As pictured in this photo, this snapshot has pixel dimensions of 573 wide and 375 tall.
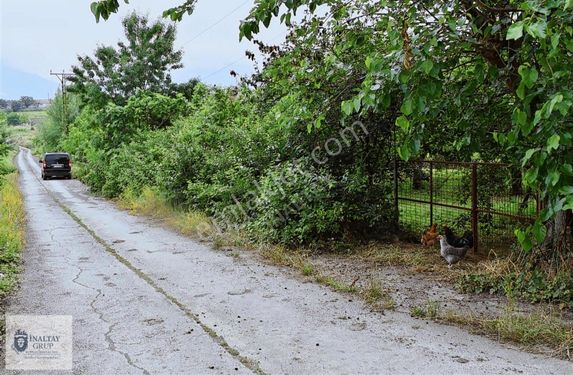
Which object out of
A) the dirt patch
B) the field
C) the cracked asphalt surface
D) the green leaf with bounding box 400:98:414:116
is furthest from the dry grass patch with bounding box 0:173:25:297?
the field

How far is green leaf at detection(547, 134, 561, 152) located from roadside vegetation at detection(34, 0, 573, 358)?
0.05ft

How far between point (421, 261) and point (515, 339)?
2724 millimetres

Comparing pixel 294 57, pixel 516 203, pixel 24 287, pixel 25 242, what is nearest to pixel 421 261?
pixel 516 203

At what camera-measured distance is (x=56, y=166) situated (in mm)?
29625

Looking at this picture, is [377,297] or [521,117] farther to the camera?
[377,297]

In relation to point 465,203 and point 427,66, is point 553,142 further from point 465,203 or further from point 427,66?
point 465,203

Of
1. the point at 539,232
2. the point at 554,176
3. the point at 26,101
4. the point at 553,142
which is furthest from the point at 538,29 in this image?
the point at 26,101

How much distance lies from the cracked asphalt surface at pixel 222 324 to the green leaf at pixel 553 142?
5.36 feet

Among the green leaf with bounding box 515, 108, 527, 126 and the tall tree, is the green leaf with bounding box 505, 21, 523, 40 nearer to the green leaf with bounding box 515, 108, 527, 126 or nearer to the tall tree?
the green leaf with bounding box 515, 108, 527, 126

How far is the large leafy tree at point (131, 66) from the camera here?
23.6m

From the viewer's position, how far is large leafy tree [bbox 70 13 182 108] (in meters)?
23.6

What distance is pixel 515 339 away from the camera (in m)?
4.32

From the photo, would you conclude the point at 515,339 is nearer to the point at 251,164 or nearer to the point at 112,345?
the point at 112,345

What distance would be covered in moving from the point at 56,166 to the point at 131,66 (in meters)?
9.21
